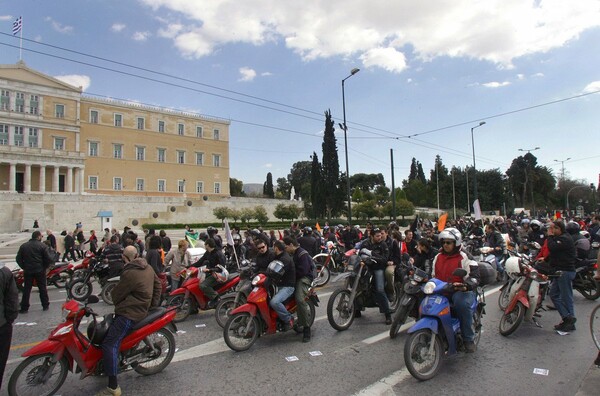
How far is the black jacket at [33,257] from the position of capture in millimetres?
8406

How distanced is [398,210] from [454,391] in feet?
158

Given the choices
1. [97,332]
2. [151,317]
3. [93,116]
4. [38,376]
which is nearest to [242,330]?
[151,317]

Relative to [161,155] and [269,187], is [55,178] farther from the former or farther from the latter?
[269,187]

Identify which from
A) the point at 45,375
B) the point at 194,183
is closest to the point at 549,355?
the point at 45,375

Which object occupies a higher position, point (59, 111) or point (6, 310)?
point (59, 111)

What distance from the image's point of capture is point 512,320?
6.26 metres

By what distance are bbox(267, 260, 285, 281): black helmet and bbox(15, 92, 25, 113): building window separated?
62.8 meters

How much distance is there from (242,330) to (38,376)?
2.47 metres

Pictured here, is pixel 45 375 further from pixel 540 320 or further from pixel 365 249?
pixel 540 320

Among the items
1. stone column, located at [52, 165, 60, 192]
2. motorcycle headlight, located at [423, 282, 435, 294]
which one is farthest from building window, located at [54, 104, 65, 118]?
motorcycle headlight, located at [423, 282, 435, 294]

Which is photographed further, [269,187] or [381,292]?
[269,187]

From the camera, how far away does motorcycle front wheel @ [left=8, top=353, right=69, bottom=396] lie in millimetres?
3943

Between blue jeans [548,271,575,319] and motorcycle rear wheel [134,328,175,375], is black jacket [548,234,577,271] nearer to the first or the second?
blue jeans [548,271,575,319]

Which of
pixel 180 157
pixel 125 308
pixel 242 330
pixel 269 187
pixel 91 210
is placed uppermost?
pixel 180 157
